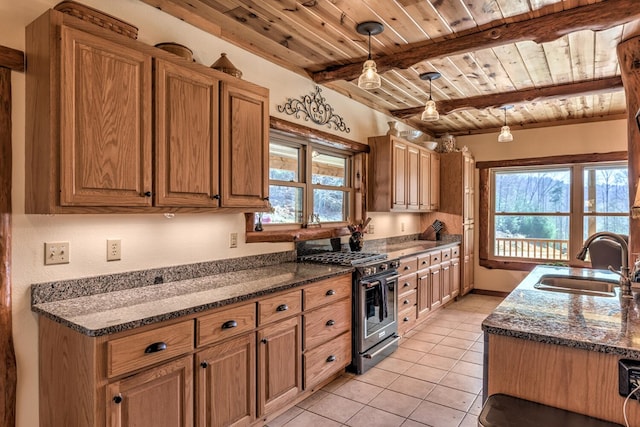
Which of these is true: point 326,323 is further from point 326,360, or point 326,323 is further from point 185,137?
point 185,137

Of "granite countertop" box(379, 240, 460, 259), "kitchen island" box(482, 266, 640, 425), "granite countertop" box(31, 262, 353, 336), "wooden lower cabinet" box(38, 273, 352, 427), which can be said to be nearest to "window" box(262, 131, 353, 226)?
"granite countertop" box(379, 240, 460, 259)

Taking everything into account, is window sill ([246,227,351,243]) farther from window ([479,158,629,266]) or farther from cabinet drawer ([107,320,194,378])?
window ([479,158,629,266])

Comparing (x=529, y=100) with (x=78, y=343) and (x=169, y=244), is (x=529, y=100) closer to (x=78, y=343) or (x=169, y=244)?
(x=169, y=244)

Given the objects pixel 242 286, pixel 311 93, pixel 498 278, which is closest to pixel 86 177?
pixel 242 286

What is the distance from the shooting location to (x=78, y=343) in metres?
1.59

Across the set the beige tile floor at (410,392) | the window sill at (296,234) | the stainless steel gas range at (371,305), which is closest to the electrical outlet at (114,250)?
the window sill at (296,234)

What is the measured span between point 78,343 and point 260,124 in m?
1.63

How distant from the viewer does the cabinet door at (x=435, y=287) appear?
4.64 m

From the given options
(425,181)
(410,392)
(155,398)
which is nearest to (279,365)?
(155,398)

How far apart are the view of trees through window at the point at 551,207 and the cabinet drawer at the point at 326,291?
403 cm

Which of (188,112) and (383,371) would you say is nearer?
(188,112)

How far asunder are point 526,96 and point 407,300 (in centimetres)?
257

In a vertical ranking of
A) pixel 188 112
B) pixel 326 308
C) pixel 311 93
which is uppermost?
pixel 311 93

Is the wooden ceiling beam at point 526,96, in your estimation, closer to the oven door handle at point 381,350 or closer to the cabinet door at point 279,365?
the oven door handle at point 381,350
